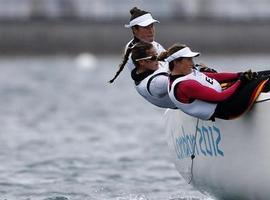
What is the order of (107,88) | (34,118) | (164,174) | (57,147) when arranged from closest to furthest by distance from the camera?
(164,174) → (57,147) → (34,118) → (107,88)

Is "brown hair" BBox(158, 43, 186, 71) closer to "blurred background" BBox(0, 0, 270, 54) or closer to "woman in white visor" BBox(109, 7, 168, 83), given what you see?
"woman in white visor" BBox(109, 7, 168, 83)

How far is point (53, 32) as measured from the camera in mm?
41250

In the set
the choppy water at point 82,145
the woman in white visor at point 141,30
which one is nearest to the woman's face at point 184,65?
the woman in white visor at point 141,30

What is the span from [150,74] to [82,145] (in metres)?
6.99

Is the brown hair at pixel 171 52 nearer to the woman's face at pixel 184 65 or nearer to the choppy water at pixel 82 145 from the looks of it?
the woman's face at pixel 184 65

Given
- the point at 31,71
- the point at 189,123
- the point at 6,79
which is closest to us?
the point at 189,123

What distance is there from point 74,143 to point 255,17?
27422 millimetres

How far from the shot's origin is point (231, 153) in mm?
9398

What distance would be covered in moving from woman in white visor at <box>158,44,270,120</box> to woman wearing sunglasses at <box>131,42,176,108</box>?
19.7 inches

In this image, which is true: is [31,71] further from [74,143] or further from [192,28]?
[74,143]

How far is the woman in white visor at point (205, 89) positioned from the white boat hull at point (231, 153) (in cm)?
13

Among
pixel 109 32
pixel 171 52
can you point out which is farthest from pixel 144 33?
pixel 109 32

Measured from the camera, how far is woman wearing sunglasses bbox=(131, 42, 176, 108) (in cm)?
994

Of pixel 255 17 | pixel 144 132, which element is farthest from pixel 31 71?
pixel 144 132
